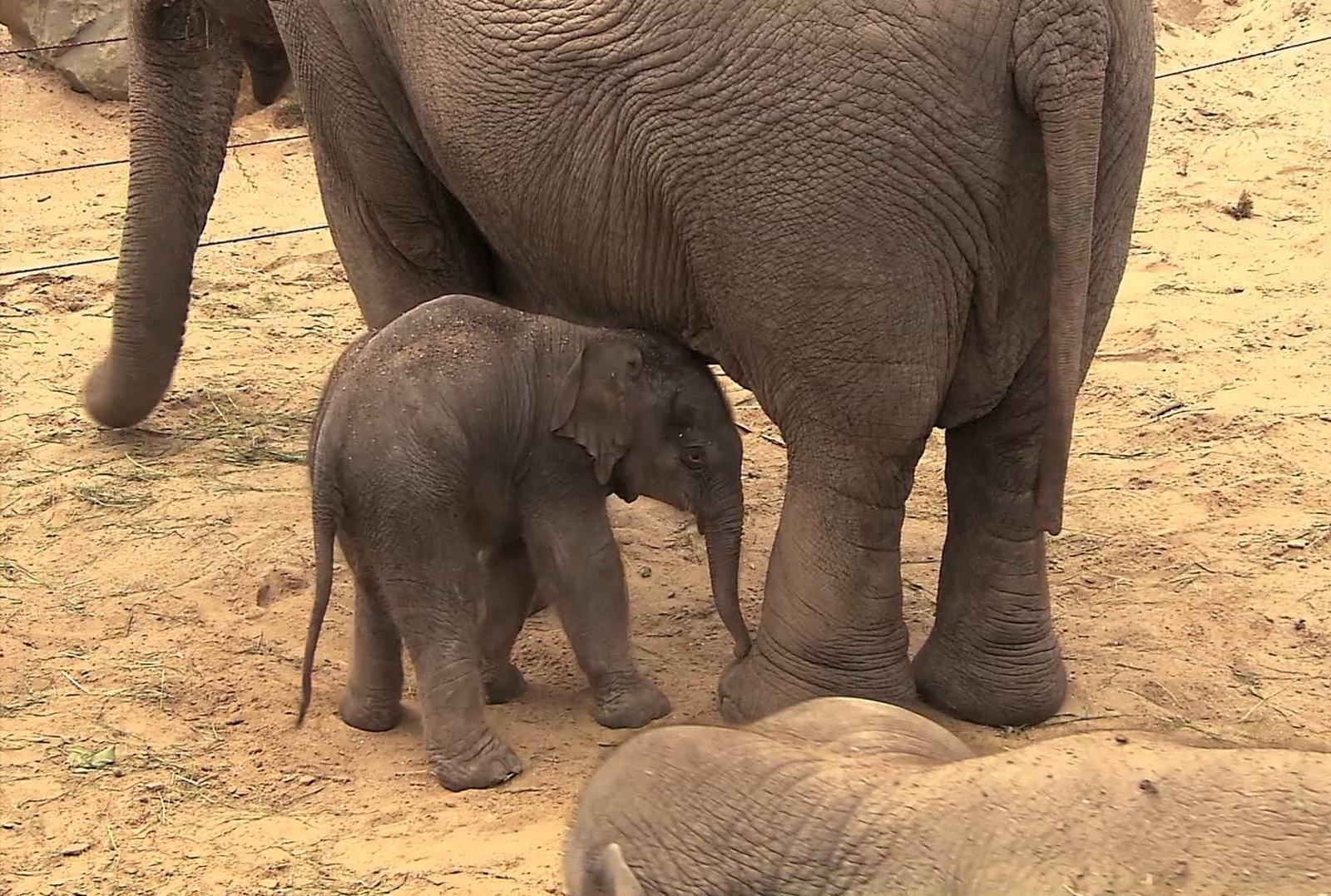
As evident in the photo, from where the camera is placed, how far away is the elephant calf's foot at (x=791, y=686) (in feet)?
11.9


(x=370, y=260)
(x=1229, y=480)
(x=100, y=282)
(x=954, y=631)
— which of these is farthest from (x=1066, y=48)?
(x=100, y=282)

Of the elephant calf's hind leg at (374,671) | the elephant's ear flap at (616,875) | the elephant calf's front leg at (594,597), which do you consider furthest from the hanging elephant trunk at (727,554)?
the elephant's ear flap at (616,875)

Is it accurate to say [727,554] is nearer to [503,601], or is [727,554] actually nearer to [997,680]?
[503,601]

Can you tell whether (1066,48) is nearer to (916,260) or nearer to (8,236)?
(916,260)

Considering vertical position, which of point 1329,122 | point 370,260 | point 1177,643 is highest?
point 1329,122

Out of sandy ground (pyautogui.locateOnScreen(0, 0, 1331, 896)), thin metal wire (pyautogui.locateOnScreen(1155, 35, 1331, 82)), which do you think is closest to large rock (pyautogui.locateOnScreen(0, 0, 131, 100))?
sandy ground (pyautogui.locateOnScreen(0, 0, 1331, 896))

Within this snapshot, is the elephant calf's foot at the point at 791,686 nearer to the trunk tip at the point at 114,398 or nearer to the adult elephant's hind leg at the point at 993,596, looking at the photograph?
the adult elephant's hind leg at the point at 993,596

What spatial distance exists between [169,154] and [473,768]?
2327mm

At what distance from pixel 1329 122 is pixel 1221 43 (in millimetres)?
1354

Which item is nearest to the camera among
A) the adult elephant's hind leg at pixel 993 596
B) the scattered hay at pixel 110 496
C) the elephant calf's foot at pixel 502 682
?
the adult elephant's hind leg at pixel 993 596

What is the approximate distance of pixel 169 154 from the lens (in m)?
5.05

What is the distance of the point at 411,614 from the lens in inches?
138

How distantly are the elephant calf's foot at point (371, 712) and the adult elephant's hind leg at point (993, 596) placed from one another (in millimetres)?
1164

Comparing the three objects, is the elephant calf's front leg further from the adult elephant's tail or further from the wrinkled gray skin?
the adult elephant's tail
